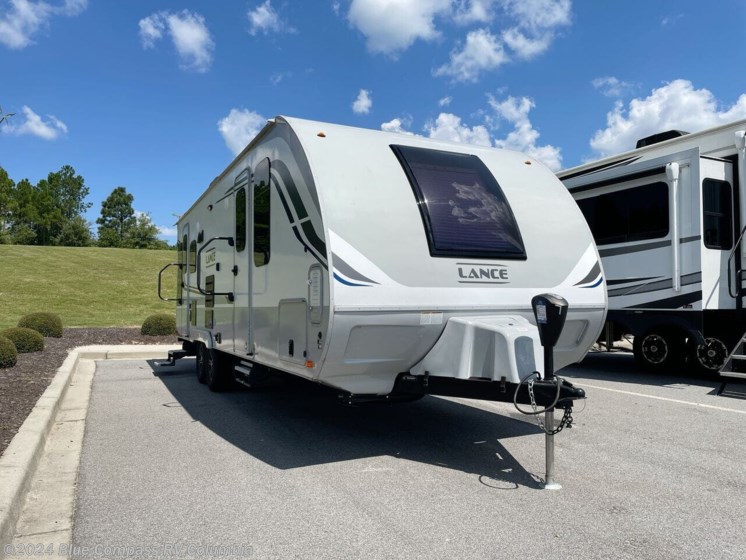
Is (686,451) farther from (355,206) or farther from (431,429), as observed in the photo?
(355,206)

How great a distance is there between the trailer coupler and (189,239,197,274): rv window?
5.31m

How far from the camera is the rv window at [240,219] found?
659 cm

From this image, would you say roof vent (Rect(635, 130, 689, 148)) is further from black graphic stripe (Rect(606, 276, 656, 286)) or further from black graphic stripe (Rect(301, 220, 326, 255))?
black graphic stripe (Rect(301, 220, 326, 255))

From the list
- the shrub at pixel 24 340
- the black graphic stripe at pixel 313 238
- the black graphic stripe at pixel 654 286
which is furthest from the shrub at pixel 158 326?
the black graphic stripe at pixel 313 238

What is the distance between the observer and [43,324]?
573 inches

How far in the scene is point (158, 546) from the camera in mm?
3498

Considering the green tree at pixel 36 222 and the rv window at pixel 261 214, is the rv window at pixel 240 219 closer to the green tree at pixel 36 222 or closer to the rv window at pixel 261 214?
the rv window at pixel 261 214

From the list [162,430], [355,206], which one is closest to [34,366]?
[162,430]

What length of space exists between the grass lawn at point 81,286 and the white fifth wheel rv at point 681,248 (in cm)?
1530

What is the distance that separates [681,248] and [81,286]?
2686cm

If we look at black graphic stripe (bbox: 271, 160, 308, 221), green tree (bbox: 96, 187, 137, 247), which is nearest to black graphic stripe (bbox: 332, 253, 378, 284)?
black graphic stripe (bbox: 271, 160, 308, 221)

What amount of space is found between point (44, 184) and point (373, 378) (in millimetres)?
89821

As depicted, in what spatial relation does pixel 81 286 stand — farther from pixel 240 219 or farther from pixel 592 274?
pixel 592 274

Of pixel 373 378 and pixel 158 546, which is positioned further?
pixel 373 378
